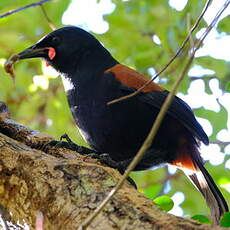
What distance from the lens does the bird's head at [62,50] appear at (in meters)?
3.87

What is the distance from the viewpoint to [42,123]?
5.72 m

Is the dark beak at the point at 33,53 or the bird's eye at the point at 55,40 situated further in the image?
the bird's eye at the point at 55,40

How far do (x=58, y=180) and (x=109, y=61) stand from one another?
1.83 metres

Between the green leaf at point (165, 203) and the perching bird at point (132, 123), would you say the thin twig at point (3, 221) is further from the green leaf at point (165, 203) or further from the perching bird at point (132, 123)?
the perching bird at point (132, 123)

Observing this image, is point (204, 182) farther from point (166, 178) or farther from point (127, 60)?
point (127, 60)

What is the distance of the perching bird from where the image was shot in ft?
11.2

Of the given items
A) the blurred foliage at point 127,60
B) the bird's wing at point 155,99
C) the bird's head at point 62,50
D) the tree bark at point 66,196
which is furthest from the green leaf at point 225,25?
the tree bark at point 66,196

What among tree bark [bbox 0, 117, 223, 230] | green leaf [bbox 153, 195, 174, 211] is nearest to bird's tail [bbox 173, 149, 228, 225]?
green leaf [bbox 153, 195, 174, 211]

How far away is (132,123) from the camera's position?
343cm

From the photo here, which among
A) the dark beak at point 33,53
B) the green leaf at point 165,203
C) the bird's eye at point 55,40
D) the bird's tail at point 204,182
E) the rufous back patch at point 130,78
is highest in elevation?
the bird's eye at point 55,40

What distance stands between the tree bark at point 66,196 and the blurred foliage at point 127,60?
7.72 ft

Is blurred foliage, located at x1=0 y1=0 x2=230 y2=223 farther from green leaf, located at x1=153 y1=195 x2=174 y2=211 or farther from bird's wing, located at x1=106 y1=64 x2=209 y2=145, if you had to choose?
green leaf, located at x1=153 y1=195 x2=174 y2=211

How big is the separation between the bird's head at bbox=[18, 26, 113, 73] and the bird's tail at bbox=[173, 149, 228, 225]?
0.99m

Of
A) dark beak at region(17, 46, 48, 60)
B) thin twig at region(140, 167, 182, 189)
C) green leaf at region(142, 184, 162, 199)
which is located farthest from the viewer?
thin twig at region(140, 167, 182, 189)
